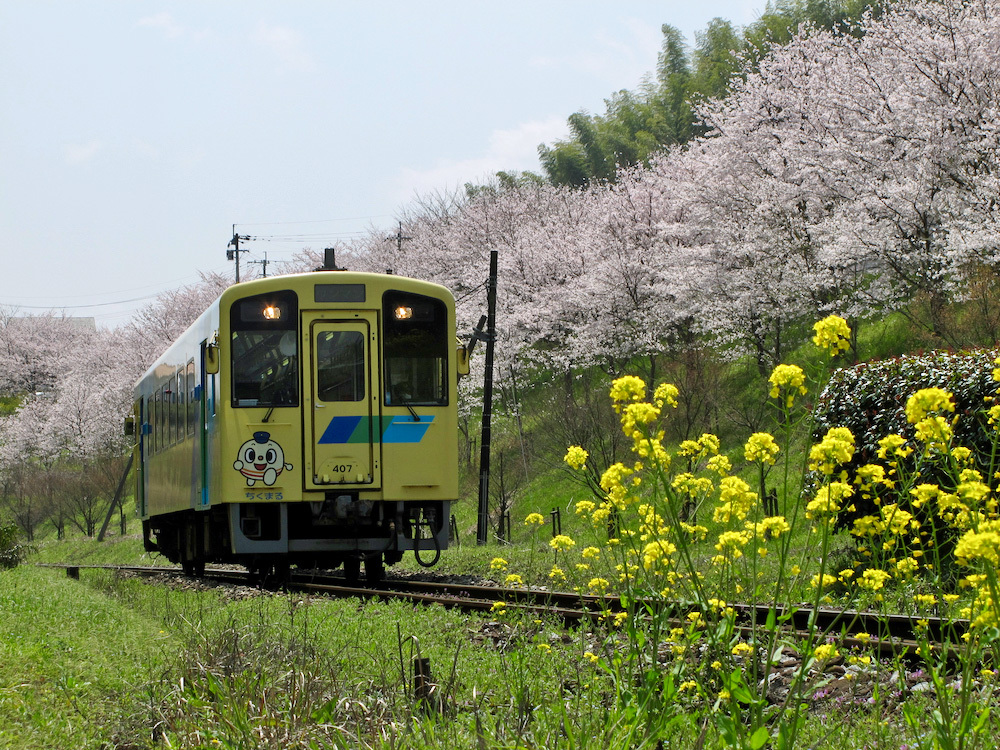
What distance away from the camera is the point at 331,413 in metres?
9.95

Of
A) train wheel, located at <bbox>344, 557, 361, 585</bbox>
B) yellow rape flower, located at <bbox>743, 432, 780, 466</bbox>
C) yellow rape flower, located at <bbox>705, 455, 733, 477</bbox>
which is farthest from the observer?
train wheel, located at <bbox>344, 557, 361, 585</bbox>

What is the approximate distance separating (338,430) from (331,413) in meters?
0.18

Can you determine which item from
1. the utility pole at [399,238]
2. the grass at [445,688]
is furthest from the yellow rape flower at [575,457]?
the utility pole at [399,238]

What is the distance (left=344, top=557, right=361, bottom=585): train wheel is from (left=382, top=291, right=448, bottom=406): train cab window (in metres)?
2.44

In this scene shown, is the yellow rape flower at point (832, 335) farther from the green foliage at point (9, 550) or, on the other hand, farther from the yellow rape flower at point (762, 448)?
the green foliage at point (9, 550)

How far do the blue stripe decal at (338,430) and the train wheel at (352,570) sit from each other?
86.2 inches

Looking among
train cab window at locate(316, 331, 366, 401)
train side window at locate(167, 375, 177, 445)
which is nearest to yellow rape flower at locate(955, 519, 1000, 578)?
train cab window at locate(316, 331, 366, 401)

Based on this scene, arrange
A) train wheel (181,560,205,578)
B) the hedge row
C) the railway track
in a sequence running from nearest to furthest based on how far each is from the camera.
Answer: the railway track, the hedge row, train wheel (181,560,205,578)

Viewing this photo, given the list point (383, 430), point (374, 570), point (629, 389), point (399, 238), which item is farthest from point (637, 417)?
point (399, 238)

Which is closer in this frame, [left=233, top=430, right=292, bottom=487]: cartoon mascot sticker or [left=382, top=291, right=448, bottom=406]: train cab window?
[left=233, top=430, right=292, bottom=487]: cartoon mascot sticker

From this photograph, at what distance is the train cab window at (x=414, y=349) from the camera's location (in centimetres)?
1016

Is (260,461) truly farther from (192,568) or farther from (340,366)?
(192,568)

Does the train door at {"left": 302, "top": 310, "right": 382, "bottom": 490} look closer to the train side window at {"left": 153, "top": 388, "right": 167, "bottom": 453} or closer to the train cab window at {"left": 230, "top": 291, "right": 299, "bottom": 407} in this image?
the train cab window at {"left": 230, "top": 291, "right": 299, "bottom": 407}

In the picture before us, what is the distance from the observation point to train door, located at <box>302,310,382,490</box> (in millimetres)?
9898
